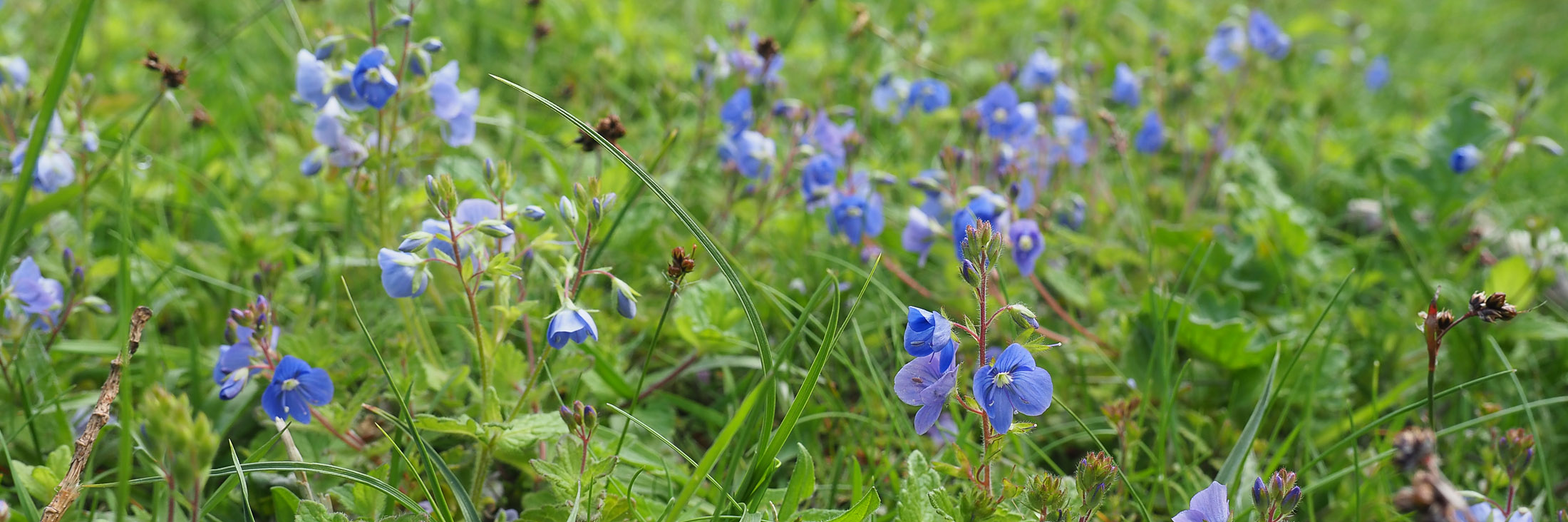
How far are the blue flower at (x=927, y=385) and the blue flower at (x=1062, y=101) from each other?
232 cm

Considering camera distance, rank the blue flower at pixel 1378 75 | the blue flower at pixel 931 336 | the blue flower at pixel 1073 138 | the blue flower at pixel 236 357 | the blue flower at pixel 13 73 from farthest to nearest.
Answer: the blue flower at pixel 1378 75 < the blue flower at pixel 1073 138 < the blue flower at pixel 13 73 < the blue flower at pixel 236 357 < the blue flower at pixel 931 336

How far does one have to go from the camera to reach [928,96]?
11.6 feet

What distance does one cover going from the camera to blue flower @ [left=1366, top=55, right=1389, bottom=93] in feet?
16.0

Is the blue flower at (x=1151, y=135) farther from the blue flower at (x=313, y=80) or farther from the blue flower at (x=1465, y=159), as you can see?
the blue flower at (x=313, y=80)

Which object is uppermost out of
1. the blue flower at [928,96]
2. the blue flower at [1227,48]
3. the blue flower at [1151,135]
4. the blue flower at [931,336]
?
the blue flower at [1227,48]

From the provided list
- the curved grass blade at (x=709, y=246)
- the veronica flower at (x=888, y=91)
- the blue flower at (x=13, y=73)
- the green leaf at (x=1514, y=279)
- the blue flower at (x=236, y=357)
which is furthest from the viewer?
the veronica flower at (x=888, y=91)

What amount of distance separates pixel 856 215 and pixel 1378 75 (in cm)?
346

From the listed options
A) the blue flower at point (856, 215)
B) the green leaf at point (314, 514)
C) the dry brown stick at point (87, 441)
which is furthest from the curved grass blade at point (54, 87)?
the blue flower at point (856, 215)

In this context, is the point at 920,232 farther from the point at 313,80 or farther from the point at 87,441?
the point at 87,441

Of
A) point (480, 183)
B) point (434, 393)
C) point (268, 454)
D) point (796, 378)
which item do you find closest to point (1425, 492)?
point (796, 378)

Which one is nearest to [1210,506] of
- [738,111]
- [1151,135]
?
[738,111]

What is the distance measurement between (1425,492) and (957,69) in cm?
372

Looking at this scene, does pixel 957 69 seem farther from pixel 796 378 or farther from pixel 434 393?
pixel 434 393

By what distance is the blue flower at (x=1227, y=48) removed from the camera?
4.29 m
